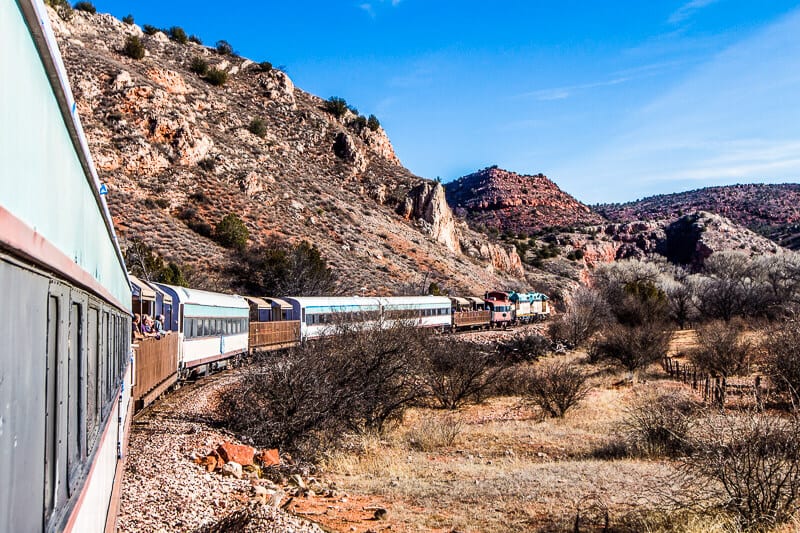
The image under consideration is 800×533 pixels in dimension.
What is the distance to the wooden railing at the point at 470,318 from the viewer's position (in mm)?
45697

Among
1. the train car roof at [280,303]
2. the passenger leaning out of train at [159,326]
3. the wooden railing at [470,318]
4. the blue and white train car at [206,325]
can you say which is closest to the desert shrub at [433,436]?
the passenger leaning out of train at [159,326]

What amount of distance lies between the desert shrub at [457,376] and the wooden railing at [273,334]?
6.64 meters

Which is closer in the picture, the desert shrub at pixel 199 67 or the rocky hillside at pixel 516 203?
the desert shrub at pixel 199 67

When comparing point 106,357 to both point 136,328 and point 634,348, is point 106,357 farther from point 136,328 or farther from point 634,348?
point 634,348

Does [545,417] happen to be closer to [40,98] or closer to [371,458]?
[371,458]

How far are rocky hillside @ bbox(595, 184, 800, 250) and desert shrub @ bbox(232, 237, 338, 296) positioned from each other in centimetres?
8247

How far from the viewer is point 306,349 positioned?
58.2 ft

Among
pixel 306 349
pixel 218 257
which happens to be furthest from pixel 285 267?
pixel 306 349

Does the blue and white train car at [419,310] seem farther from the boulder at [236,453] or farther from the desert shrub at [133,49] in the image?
the desert shrub at [133,49]

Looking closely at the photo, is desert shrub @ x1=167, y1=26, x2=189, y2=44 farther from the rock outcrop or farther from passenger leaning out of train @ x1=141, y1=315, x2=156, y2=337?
passenger leaning out of train @ x1=141, y1=315, x2=156, y2=337

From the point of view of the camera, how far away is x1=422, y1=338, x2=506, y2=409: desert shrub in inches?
881

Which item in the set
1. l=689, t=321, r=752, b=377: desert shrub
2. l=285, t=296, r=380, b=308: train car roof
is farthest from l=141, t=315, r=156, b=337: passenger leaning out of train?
l=689, t=321, r=752, b=377: desert shrub

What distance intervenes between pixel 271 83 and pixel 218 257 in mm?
38130

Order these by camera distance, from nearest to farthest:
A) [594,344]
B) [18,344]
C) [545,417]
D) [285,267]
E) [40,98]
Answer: [18,344]
[40,98]
[545,417]
[594,344]
[285,267]
